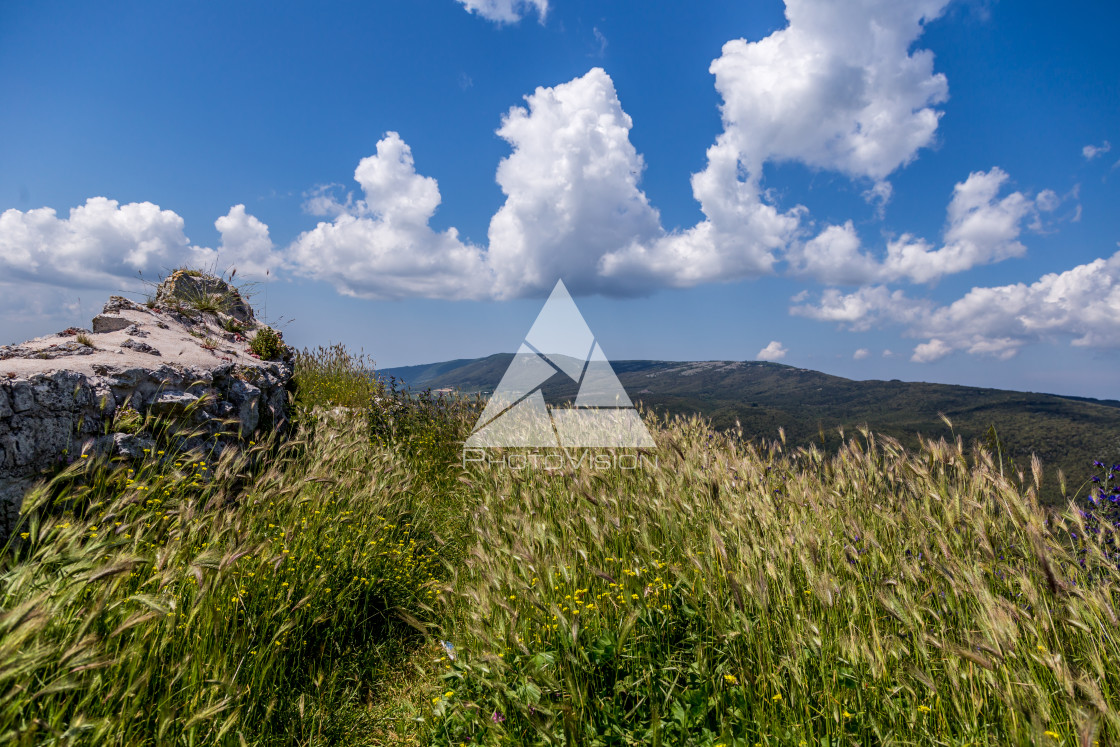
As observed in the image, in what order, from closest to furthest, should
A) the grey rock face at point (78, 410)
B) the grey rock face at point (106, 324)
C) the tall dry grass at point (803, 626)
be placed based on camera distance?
the tall dry grass at point (803, 626)
the grey rock face at point (78, 410)
the grey rock face at point (106, 324)

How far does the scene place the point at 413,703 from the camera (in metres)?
3.20

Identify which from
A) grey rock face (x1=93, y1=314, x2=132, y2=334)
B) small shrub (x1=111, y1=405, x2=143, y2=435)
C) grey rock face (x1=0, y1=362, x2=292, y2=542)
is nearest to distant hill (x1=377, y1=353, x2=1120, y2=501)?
grey rock face (x1=93, y1=314, x2=132, y2=334)

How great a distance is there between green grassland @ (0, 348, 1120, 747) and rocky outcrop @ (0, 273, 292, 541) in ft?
1.27

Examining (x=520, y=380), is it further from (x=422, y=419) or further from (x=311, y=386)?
(x=311, y=386)

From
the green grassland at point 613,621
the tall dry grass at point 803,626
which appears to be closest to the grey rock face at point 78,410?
the green grassland at point 613,621

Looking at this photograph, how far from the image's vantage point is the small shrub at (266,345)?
841 centimetres

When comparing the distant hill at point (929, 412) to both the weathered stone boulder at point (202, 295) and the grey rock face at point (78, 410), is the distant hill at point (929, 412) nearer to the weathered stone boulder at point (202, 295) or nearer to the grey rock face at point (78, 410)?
the weathered stone boulder at point (202, 295)

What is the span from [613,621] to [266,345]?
7879 mm

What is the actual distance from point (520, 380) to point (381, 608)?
6359 millimetres

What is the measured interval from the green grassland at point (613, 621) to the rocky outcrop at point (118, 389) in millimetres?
388

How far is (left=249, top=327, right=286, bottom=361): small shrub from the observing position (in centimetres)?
841

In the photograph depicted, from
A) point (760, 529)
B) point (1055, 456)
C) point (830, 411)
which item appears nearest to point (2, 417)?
point (760, 529)

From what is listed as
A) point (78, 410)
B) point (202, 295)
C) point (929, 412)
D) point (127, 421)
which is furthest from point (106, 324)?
point (929, 412)

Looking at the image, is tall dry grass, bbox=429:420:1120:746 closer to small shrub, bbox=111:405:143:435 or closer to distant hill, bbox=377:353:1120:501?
small shrub, bbox=111:405:143:435
